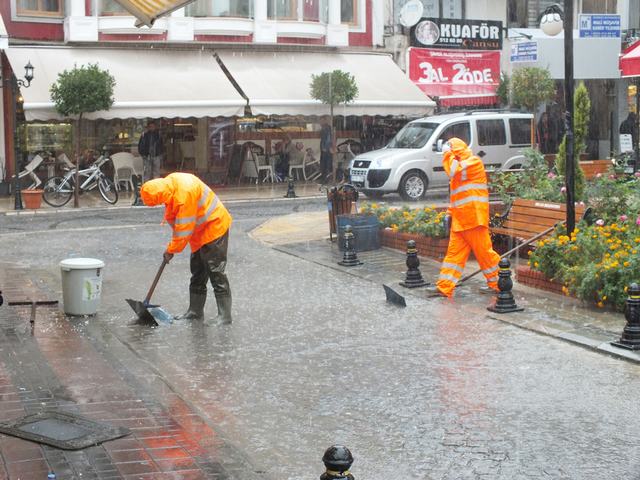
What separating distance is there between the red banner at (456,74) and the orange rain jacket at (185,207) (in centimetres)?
2039

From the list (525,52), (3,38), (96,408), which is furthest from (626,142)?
(96,408)

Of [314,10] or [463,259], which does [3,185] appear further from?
[463,259]

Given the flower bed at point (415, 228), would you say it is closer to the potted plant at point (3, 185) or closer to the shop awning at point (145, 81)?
the shop awning at point (145, 81)

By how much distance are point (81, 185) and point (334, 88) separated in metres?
6.75

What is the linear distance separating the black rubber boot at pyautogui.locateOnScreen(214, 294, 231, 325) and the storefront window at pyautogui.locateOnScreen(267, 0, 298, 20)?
18553 mm

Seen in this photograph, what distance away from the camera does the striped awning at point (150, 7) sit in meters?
8.44

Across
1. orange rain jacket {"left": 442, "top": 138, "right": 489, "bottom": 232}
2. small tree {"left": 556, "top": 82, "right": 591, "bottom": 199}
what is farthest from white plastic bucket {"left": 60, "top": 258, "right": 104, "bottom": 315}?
small tree {"left": 556, "top": 82, "right": 591, "bottom": 199}

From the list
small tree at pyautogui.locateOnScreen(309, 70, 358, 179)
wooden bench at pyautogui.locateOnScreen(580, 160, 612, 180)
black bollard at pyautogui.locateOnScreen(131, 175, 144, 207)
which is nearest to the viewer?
wooden bench at pyautogui.locateOnScreen(580, 160, 612, 180)

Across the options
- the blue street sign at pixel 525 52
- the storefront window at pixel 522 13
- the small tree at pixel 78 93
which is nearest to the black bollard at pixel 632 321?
the small tree at pixel 78 93

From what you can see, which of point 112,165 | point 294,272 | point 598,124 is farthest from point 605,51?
point 294,272

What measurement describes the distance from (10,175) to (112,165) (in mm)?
2486

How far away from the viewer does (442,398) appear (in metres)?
7.31

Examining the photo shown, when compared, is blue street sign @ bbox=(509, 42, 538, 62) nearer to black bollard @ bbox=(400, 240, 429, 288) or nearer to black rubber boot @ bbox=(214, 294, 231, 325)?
black bollard @ bbox=(400, 240, 429, 288)

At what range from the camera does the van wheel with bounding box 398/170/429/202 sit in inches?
866
